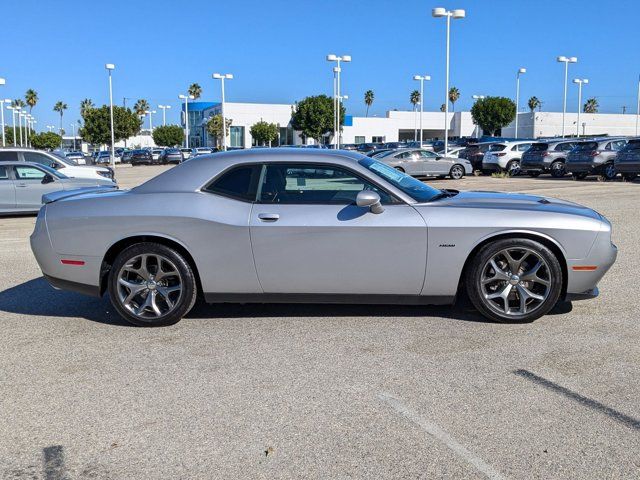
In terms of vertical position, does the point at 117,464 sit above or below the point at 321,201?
below

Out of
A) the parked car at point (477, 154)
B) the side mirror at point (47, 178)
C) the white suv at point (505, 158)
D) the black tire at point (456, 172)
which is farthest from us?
the parked car at point (477, 154)

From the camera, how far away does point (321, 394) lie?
3971 millimetres

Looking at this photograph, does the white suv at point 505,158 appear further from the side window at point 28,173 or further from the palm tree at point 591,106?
the palm tree at point 591,106

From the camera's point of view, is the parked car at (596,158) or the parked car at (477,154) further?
the parked car at (477,154)

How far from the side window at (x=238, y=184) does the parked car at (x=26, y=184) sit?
9797 millimetres

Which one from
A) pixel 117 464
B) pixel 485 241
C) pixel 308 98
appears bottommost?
pixel 117 464

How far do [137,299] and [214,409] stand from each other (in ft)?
6.54

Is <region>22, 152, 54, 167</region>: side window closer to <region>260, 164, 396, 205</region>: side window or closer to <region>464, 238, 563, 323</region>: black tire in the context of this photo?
<region>260, 164, 396, 205</region>: side window

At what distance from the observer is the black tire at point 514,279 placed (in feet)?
17.1

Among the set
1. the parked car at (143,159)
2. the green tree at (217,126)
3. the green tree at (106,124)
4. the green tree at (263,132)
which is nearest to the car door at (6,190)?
the parked car at (143,159)

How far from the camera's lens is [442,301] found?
17.6 feet

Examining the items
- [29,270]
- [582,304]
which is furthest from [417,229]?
[29,270]

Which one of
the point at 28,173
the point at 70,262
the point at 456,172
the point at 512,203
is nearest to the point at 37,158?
the point at 28,173

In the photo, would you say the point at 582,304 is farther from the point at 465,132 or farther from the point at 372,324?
the point at 465,132
